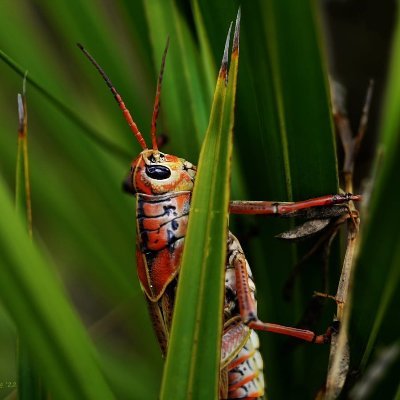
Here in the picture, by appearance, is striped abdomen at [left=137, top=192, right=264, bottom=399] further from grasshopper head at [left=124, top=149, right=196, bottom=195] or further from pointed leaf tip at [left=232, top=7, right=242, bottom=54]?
pointed leaf tip at [left=232, top=7, right=242, bottom=54]

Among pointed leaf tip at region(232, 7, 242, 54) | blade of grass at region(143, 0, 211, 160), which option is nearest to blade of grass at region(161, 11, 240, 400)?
pointed leaf tip at region(232, 7, 242, 54)

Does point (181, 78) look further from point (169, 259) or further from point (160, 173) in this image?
point (169, 259)

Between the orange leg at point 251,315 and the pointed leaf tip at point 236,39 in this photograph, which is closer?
the pointed leaf tip at point 236,39

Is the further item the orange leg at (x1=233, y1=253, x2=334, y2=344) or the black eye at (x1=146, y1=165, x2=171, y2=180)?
the black eye at (x1=146, y1=165, x2=171, y2=180)

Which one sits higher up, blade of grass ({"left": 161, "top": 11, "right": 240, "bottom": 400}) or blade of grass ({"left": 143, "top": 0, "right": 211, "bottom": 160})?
blade of grass ({"left": 143, "top": 0, "right": 211, "bottom": 160})

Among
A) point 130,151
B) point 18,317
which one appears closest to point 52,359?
point 18,317

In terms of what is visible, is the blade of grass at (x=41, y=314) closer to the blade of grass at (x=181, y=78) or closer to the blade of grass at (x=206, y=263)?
the blade of grass at (x=206, y=263)

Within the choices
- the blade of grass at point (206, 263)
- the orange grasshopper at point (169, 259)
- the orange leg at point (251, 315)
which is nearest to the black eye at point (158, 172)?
the orange grasshopper at point (169, 259)

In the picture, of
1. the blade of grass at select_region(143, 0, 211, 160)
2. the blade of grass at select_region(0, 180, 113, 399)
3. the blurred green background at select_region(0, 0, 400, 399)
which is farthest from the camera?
the blade of grass at select_region(143, 0, 211, 160)
